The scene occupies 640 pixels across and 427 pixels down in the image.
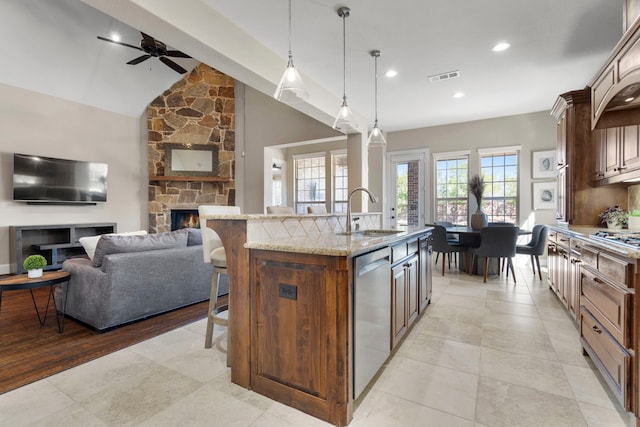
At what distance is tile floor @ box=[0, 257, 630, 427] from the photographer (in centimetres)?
161

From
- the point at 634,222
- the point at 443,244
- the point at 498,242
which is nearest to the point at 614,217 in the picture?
the point at 634,222

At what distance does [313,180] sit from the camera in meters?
8.32

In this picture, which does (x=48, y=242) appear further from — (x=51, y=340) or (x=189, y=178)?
(x=51, y=340)

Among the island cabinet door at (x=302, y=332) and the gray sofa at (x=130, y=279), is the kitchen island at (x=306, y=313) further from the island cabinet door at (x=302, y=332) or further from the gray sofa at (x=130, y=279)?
the gray sofa at (x=130, y=279)

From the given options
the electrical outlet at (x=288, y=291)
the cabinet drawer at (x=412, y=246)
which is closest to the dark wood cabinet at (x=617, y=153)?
the cabinet drawer at (x=412, y=246)

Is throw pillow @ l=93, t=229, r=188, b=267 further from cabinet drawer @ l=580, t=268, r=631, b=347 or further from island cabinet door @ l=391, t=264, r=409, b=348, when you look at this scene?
cabinet drawer @ l=580, t=268, r=631, b=347

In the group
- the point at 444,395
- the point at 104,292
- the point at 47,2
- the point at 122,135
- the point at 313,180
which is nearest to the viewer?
the point at 444,395

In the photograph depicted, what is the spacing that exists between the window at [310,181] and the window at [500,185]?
12.5 ft

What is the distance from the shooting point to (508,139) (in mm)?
6012

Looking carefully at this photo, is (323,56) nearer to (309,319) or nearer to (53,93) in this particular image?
(309,319)

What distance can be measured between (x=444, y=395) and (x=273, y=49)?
11.6ft

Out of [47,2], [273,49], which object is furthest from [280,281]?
[47,2]

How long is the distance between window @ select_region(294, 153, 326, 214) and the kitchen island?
6.13 m

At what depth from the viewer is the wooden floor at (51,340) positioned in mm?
2084
